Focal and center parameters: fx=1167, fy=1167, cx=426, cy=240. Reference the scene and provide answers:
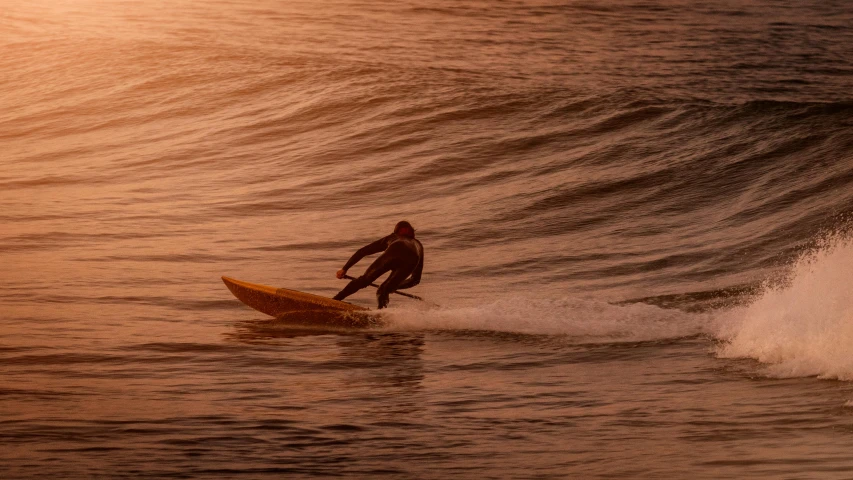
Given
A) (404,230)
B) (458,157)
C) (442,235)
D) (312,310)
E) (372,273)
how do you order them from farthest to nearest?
(458,157), (442,235), (372,273), (404,230), (312,310)

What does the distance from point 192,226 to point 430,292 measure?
552 centimetres

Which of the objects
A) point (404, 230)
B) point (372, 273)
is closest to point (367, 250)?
point (372, 273)

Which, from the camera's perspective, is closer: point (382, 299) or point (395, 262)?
point (395, 262)

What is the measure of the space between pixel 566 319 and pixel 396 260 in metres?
1.97

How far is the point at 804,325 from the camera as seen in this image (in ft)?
35.5

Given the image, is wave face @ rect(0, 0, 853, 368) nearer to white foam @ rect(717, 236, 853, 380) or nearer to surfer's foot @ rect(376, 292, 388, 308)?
white foam @ rect(717, 236, 853, 380)

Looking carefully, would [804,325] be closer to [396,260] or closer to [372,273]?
[396,260]

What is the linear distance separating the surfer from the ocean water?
0.34 metres

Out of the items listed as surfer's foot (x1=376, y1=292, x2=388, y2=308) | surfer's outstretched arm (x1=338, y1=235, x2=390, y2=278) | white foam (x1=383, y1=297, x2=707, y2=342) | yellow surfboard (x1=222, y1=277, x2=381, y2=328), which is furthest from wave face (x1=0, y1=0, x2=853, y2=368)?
surfer's outstretched arm (x1=338, y1=235, x2=390, y2=278)

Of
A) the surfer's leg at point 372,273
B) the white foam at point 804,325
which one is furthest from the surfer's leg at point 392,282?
the white foam at point 804,325

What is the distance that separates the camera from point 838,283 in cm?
1172

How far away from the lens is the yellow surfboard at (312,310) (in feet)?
41.1

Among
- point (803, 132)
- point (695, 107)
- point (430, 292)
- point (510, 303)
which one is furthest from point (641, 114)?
point (510, 303)

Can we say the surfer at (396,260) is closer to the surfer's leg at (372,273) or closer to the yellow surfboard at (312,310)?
the surfer's leg at (372,273)
